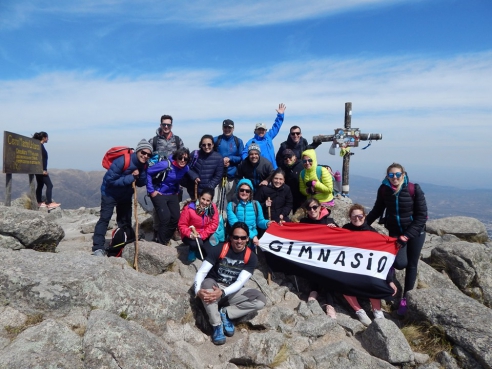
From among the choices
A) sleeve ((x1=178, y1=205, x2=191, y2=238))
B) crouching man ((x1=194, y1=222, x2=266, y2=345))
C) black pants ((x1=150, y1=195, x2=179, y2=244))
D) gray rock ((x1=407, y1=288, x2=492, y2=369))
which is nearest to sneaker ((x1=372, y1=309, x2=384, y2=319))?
gray rock ((x1=407, y1=288, x2=492, y2=369))

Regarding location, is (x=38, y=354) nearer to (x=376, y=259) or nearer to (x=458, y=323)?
(x=376, y=259)

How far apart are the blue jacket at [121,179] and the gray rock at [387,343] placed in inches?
295

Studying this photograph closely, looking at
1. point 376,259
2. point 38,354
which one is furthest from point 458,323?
point 38,354

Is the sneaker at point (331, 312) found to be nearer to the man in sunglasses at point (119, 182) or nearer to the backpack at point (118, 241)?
the backpack at point (118, 241)

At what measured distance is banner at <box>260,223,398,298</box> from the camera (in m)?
9.28

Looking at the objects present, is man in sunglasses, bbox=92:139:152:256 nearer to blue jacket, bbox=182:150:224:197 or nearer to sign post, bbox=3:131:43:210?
blue jacket, bbox=182:150:224:197

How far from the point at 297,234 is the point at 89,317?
603 cm

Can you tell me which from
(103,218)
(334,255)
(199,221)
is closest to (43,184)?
(103,218)

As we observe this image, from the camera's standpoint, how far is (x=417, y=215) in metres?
8.91

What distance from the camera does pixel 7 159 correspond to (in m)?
11.3

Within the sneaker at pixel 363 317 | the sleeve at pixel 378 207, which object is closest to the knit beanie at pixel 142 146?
the sleeve at pixel 378 207

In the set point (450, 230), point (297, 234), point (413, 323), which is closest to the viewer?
point (413, 323)

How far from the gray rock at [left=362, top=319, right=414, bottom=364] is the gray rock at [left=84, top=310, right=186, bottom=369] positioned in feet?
15.1

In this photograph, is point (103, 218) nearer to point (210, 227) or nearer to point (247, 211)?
point (210, 227)
